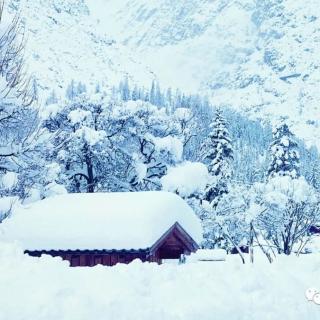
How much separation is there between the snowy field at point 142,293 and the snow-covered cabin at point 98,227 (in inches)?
224

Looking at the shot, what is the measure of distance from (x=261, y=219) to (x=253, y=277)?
20749mm

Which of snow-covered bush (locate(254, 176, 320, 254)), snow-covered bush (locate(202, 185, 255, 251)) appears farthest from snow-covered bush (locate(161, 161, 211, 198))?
snow-covered bush (locate(254, 176, 320, 254))

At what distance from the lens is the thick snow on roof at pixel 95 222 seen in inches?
595

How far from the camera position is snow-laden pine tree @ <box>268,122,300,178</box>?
138ft

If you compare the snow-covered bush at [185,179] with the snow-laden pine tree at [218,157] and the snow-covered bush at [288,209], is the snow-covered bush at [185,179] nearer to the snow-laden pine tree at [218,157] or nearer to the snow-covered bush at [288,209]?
the snow-covered bush at [288,209]

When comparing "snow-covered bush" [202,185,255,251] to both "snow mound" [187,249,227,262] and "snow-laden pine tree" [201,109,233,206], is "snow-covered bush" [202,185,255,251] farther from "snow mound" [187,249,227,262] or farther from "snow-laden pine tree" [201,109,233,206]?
"snow mound" [187,249,227,262]

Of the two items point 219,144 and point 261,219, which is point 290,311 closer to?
point 261,219

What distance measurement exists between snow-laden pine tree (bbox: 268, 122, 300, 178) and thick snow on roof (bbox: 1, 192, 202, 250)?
2606 centimetres

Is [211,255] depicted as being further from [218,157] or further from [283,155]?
[283,155]

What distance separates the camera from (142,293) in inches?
295

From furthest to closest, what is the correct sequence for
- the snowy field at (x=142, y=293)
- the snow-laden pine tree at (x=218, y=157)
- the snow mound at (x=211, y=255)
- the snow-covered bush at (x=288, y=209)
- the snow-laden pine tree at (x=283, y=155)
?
the snow-laden pine tree at (x=283, y=155), the snow-laden pine tree at (x=218, y=157), the snow mound at (x=211, y=255), the snow-covered bush at (x=288, y=209), the snowy field at (x=142, y=293)

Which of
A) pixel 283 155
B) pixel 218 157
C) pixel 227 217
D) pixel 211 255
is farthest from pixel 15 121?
pixel 283 155

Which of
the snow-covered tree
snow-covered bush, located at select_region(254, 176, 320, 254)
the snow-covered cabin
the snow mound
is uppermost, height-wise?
the snow-covered tree

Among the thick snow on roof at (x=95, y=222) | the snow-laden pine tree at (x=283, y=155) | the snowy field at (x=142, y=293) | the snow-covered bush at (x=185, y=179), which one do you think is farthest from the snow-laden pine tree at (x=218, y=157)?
the snowy field at (x=142, y=293)
